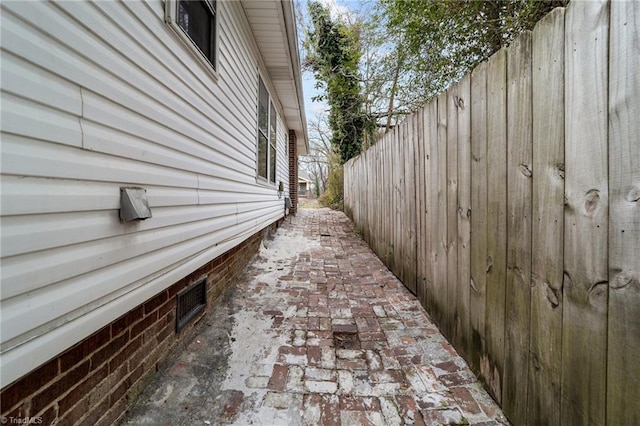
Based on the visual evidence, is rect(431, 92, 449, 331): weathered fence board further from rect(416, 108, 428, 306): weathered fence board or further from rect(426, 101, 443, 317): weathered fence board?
rect(416, 108, 428, 306): weathered fence board

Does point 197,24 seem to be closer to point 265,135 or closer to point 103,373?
point 103,373

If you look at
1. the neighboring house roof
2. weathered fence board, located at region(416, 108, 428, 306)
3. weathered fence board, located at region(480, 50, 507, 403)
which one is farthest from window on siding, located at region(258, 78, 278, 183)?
weathered fence board, located at region(480, 50, 507, 403)

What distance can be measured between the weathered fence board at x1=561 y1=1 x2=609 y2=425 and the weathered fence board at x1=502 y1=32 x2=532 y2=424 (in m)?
0.21

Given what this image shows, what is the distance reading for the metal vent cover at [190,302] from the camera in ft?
6.93

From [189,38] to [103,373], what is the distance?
7.15ft

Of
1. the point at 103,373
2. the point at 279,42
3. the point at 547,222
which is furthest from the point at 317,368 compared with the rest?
the point at 279,42

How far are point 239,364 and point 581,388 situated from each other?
178 centimetres

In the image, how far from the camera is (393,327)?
2.37 metres

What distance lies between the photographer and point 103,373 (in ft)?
4.55

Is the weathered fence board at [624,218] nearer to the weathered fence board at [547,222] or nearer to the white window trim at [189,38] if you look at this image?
the weathered fence board at [547,222]

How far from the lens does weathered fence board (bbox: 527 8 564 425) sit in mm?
1166

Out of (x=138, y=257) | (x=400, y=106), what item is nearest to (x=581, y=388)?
(x=138, y=257)

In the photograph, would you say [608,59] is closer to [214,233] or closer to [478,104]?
[478,104]

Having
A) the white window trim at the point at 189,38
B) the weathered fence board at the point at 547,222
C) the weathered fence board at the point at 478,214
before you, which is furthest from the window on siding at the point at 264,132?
the weathered fence board at the point at 547,222
